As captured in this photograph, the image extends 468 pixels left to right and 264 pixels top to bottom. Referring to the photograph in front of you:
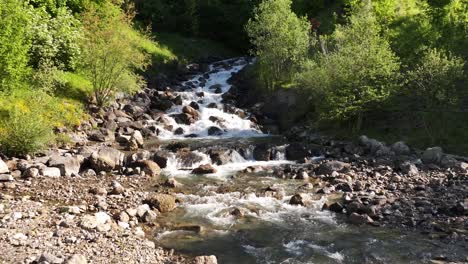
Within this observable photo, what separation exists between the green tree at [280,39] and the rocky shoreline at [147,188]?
34.1ft

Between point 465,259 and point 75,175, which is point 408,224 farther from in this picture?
point 75,175

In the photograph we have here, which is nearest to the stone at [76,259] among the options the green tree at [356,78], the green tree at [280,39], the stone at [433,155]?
the stone at [433,155]

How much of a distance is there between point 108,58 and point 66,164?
17.7m

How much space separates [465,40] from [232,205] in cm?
3663

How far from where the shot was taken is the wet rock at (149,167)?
95.9ft

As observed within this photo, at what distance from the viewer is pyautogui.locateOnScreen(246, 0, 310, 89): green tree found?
4844cm

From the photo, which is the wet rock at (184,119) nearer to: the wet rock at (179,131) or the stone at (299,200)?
the wet rock at (179,131)

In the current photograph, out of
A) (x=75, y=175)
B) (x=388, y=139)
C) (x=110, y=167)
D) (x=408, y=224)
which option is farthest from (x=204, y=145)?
(x=408, y=224)

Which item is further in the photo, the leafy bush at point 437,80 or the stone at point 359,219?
the leafy bush at point 437,80

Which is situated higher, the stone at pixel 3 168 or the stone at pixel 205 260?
the stone at pixel 3 168

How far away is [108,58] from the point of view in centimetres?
4244

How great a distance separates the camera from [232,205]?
23375mm

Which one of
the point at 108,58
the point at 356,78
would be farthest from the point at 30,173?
the point at 356,78

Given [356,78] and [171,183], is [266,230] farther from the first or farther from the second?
[356,78]
